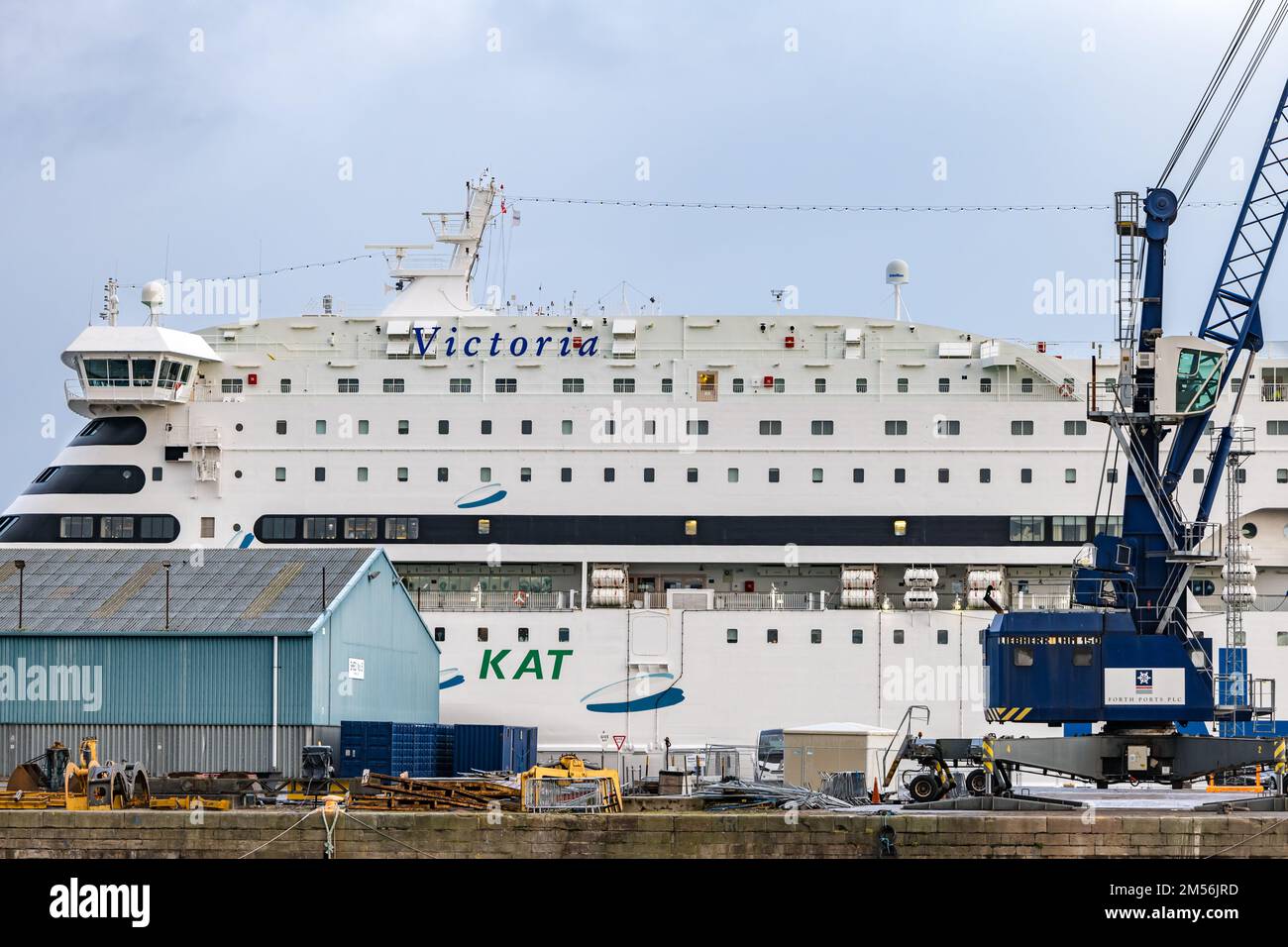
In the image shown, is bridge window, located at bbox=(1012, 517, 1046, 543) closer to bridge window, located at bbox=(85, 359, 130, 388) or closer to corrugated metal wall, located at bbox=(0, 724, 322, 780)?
corrugated metal wall, located at bbox=(0, 724, 322, 780)

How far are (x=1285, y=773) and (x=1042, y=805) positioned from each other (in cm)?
450

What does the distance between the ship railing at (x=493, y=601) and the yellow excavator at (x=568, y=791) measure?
15.7 m

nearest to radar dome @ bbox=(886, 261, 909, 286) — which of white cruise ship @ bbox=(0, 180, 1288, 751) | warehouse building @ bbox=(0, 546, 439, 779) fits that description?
white cruise ship @ bbox=(0, 180, 1288, 751)

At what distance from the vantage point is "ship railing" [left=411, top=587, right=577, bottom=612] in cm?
4188

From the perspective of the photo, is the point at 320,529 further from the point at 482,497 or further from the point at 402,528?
the point at 482,497

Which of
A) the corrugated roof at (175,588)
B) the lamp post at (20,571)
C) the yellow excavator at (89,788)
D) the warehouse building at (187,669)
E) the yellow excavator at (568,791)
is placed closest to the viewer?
the yellow excavator at (568,791)

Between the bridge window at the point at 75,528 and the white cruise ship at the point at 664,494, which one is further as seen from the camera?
the bridge window at the point at 75,528

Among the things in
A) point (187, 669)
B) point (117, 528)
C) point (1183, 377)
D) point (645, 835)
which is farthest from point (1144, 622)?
point (117, 528)

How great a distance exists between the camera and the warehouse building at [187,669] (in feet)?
105

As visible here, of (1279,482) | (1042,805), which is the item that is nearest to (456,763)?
(1042,805)

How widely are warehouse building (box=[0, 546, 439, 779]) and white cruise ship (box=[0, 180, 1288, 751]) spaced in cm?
754

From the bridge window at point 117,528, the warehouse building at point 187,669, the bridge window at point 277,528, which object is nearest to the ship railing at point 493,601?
the bridge window at point 277,528

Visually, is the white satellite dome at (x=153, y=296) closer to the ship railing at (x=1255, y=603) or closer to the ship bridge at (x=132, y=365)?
the ship bridge at (x=132, y=365)
